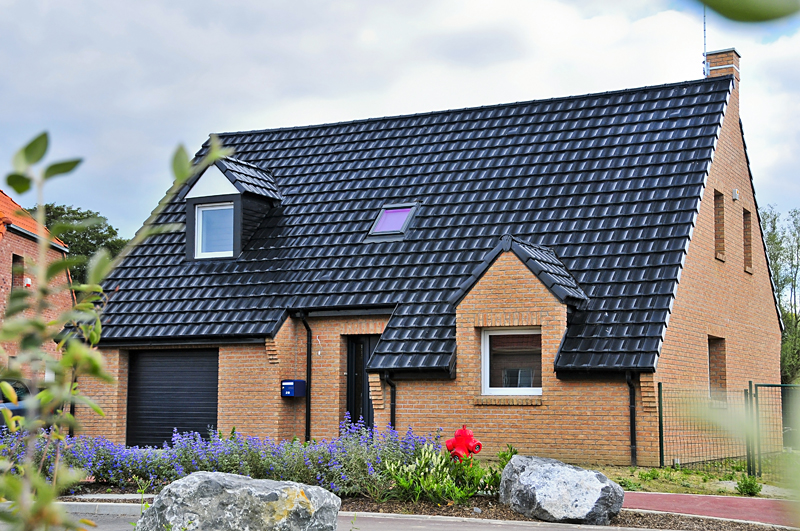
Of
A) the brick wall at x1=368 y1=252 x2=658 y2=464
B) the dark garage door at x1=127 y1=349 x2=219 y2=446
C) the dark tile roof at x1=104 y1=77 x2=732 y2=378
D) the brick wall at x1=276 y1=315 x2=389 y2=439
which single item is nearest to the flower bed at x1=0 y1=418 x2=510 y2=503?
the brick wall at x1=368 y1=252 x2=658 y2=464

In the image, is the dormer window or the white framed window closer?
the white framed window

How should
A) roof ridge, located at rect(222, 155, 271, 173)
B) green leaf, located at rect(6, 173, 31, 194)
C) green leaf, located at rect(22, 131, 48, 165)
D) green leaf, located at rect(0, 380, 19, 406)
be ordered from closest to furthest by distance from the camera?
1. green leaf, located at rect(22, 131, 48, 165)
2. green leaf, located at rect(6, 173, 31, 194)
3. green leaf, located at rect(0, 380, 19, 406)
4. roof ridge, located at rect(222, 155, 271, 173)

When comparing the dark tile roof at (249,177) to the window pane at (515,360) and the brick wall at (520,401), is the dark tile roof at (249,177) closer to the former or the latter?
the brick wall at (520,401)

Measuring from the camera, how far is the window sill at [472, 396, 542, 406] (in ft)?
49.4

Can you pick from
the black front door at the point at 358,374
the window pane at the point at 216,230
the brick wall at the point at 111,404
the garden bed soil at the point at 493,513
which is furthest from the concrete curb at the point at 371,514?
the window pane at the point at 216,230

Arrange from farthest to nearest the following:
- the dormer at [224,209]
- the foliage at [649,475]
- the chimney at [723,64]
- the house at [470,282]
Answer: the dormer at [224,209] < the chimney at [723,64] < the house at [470,282] < the foliage at [649,475]

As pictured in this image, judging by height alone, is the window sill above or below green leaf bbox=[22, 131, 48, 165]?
below

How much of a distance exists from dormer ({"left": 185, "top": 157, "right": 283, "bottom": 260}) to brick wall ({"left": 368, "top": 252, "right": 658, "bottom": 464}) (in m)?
6.00

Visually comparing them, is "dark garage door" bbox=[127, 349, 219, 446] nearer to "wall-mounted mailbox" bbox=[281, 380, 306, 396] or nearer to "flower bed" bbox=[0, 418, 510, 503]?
"wall-mounted mailbox" bbox=[281, 380, 306, 396]

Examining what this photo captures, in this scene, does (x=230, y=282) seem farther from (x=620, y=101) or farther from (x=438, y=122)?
(x=620, y=101)

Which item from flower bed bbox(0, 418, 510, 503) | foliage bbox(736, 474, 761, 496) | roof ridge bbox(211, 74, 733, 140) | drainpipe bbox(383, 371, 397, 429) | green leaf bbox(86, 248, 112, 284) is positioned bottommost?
foliage bbox(736, 474, 761, 496)

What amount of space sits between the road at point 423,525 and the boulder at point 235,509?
128 centimetres

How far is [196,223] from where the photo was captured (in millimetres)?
20188

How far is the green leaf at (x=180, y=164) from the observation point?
1.15 meters
